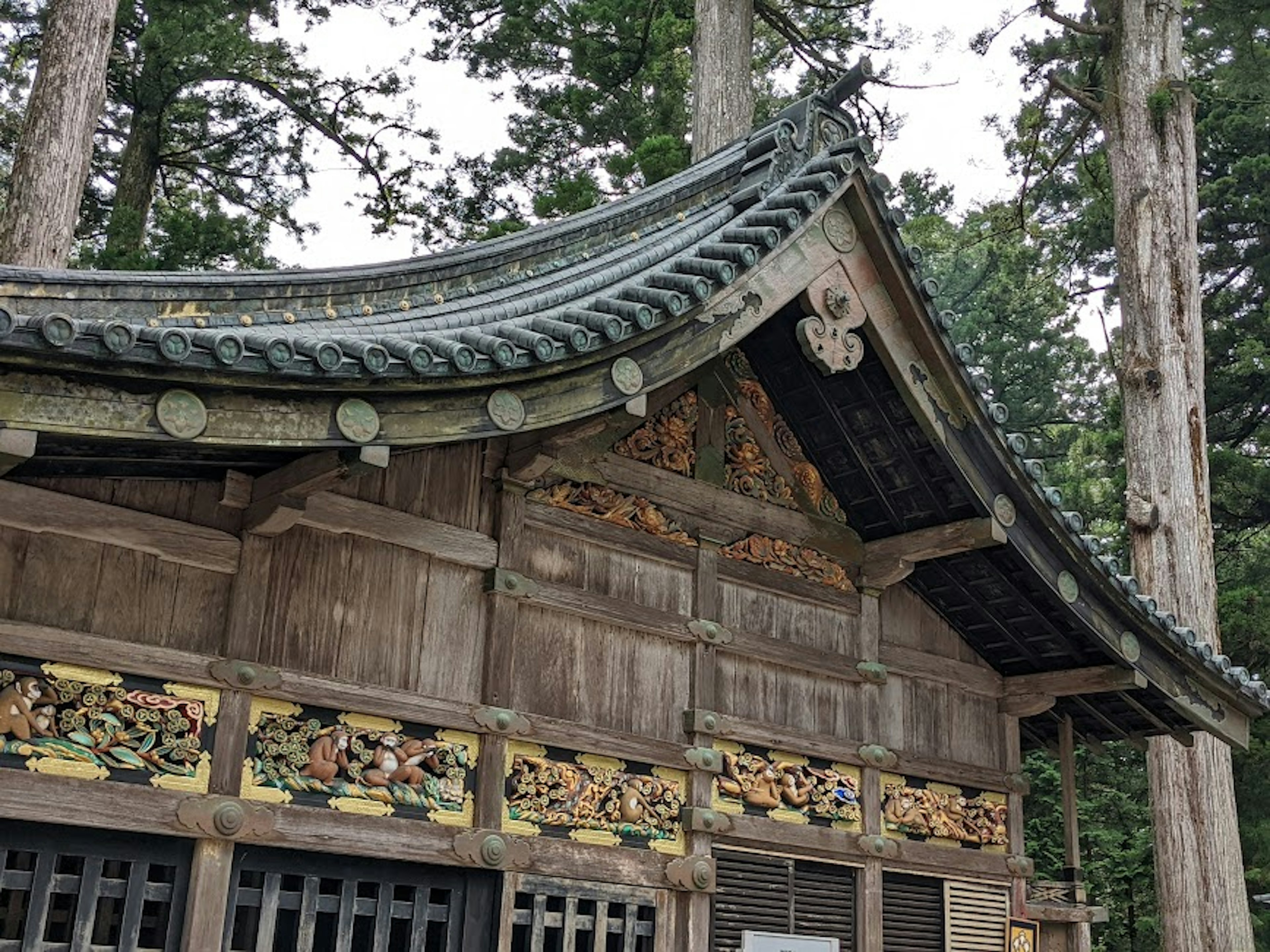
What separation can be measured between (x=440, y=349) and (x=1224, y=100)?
61.6 ft

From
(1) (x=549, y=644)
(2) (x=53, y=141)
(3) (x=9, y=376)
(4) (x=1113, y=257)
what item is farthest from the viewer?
(4) (x=1113, y=257)

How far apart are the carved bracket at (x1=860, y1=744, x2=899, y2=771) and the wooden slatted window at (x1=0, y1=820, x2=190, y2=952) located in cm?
463

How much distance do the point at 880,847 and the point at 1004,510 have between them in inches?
Answer: 94.7

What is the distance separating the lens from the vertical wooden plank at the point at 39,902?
5.62 metres

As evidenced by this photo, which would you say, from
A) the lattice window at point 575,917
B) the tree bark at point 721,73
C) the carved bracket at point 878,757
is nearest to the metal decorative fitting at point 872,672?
the carved bracket at point 878,757

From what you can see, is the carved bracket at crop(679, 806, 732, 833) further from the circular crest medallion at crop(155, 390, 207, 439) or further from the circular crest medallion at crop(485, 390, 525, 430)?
the circular crest medallion at crop(155, 390, 207, 439)

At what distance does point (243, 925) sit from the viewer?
6.39m

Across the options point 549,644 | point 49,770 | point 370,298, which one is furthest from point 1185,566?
point 49,770

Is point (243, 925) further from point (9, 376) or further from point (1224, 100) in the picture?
point (1224, 100)

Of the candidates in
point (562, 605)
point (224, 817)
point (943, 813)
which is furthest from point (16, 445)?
point (943, 813)

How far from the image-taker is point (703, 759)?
8.02 m

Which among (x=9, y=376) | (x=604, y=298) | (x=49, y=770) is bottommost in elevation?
(x=49, y=770)

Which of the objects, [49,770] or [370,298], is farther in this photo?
[370,298]

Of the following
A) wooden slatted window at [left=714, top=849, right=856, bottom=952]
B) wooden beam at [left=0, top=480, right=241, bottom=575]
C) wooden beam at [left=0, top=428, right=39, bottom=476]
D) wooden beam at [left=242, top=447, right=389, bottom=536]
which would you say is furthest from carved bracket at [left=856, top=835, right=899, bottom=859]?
wooden beam at [left=0, top=428, right=39, bottom=476]
